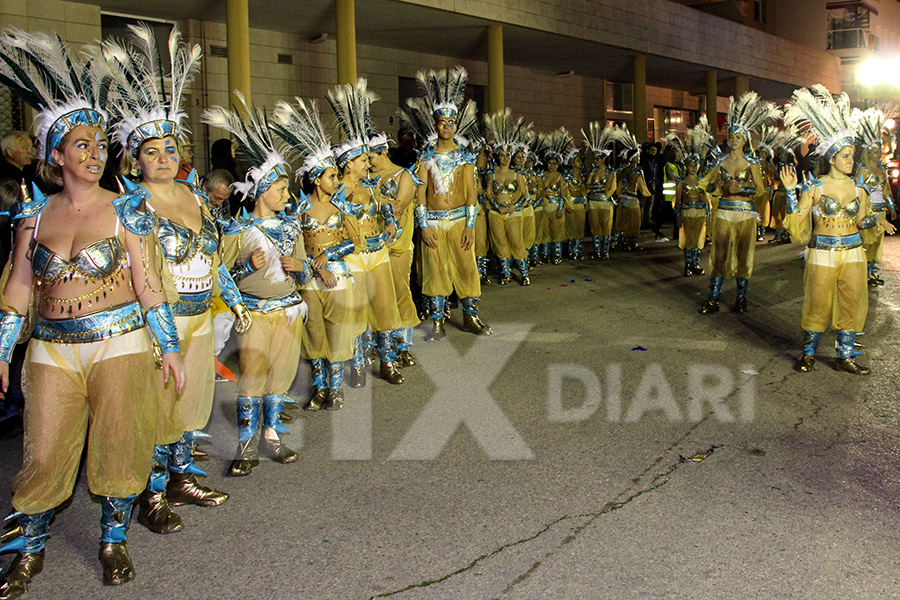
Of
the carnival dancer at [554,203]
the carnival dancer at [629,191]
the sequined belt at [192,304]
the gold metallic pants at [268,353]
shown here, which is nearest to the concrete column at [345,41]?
the carnival dancer at [554,203]

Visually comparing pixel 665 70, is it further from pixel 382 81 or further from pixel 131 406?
pixel 131 406

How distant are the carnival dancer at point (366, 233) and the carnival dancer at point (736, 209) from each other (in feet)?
14.1

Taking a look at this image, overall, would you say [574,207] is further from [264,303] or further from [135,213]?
[135,213]

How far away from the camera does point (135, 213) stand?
3.42m

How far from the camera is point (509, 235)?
1174 cm

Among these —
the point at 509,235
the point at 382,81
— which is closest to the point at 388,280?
the point at 509,235

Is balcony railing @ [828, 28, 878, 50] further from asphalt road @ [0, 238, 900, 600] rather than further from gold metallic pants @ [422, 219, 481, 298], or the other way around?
gold metallic pants @ [422, 219, 481, 298]

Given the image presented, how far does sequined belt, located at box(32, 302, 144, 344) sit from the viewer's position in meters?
3.23

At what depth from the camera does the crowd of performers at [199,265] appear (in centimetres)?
326

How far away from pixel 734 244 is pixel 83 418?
757 centimetres

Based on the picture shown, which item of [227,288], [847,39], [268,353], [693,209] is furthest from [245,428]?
[847,39]

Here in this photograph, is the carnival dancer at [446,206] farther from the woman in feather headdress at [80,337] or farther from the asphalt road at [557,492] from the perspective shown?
the woman in feather headdress at [80,337]

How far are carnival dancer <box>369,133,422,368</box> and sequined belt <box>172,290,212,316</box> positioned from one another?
8.80 feet

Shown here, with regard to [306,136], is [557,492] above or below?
below
